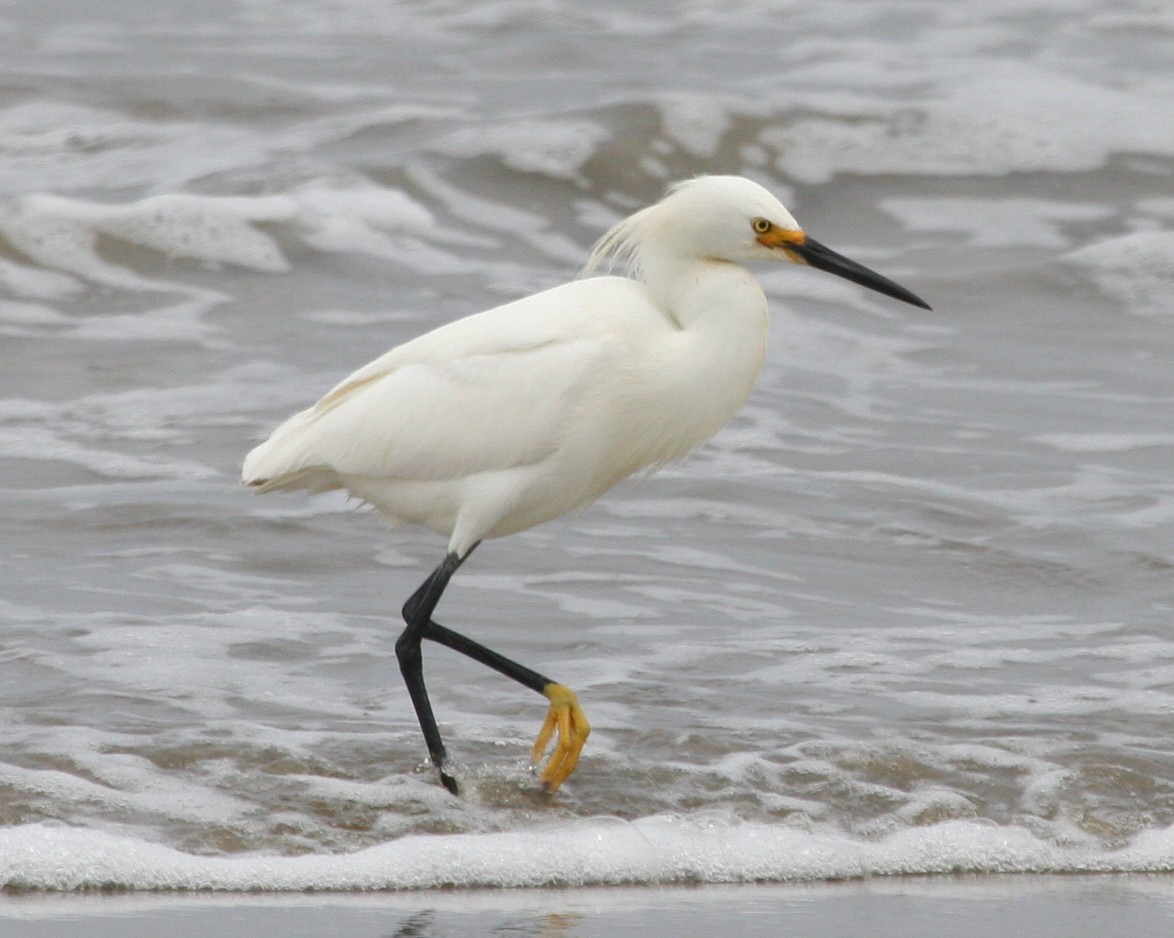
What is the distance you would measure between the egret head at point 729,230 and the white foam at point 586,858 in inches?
61.9

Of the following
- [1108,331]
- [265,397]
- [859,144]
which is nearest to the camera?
[265,397]

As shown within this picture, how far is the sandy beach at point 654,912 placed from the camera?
435cm

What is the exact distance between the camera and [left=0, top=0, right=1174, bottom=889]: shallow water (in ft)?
17.1

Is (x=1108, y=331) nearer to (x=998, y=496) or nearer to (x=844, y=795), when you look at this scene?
(x=998, y=496)

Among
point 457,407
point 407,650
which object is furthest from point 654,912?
point 457,407

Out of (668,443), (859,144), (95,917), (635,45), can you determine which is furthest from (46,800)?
(635,45)

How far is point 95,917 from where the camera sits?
14.3 ft

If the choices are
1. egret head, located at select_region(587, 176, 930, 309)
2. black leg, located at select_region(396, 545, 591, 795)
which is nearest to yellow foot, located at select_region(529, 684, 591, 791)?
black leg, located at select_region(396, 545, 591, 795)

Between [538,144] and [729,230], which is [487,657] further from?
[538,144]

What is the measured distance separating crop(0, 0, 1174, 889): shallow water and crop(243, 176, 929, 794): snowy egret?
659 millimetres

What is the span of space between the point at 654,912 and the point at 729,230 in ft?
6.55

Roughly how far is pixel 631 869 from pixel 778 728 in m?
1.14

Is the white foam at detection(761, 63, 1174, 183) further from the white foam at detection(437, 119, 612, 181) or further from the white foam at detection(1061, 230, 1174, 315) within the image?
the white foam at detection(1061, 230, 1174, 315)

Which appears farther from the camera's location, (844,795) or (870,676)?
(870,676)
